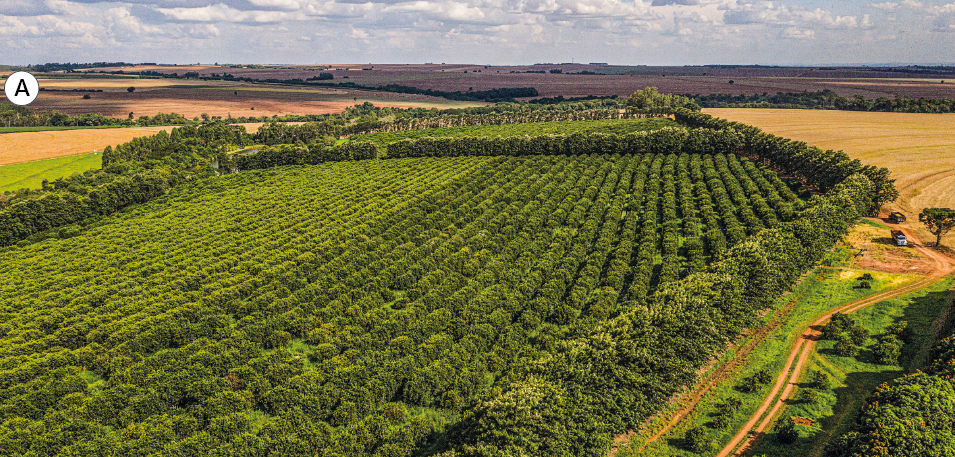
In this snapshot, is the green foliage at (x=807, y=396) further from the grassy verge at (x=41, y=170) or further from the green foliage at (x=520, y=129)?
the grassy verge at (x=41, y=170)

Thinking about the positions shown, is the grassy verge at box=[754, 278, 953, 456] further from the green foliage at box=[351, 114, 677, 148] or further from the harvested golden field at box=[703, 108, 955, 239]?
the green foliage at box=[351, 114, 677, 148]

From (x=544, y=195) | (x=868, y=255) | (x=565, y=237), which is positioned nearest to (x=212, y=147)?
(x=544, y=195)

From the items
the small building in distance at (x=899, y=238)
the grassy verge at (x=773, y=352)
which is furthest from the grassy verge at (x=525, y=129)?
the grassy verge at (x=773, y=352)

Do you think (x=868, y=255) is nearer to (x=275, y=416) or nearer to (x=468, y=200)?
(x=468, y=200)

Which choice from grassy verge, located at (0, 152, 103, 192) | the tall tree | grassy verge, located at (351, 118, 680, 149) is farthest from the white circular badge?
grassy verge, located at (351, 118, 680, 149)

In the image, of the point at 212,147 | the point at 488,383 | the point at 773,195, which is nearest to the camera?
the point at 488,383

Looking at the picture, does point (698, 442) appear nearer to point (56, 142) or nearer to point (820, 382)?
point (820, 382)
